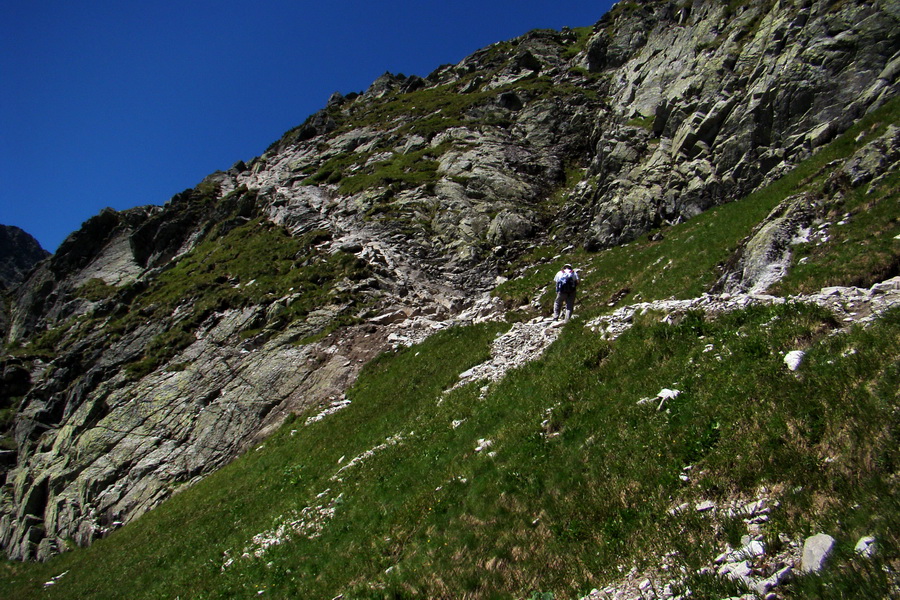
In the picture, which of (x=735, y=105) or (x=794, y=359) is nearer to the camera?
(x=794, y=359)

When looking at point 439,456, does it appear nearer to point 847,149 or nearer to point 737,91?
point 847,149

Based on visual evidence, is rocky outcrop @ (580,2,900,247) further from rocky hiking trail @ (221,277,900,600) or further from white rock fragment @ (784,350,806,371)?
white rock fragment @ (784,350,806,371)

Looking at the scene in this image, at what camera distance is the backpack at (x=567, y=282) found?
73.6ft

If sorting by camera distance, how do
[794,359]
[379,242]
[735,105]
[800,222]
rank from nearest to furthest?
[794,359] → [800,222] → [735,105] → [379,242]

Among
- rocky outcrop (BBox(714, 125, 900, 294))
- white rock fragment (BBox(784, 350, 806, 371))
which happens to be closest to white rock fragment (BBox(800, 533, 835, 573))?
white rock fragment (BBox(784, 350, 806, 371))

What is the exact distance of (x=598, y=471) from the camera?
8.60 metres

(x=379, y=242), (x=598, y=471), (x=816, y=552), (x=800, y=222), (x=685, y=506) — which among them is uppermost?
(x=379, y=242)

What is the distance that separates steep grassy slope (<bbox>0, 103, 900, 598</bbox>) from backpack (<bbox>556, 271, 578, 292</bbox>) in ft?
10.1

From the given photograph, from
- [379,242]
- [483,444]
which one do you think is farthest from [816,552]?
[379,242]

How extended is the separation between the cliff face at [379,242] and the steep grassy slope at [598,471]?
8972 millimetres

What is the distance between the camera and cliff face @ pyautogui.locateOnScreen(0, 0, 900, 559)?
29672 millimetres

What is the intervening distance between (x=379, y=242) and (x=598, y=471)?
134 feet

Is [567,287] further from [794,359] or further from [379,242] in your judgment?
[379,242]

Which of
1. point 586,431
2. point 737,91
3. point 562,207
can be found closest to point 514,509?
point 586,431
